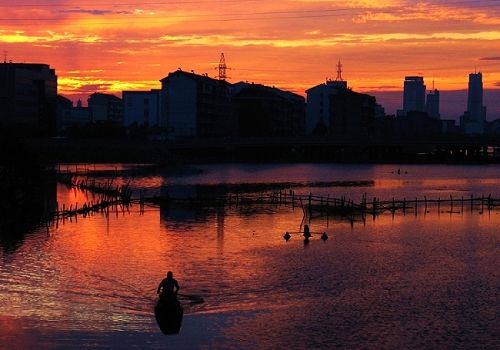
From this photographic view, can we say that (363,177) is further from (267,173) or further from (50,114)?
(50,114)

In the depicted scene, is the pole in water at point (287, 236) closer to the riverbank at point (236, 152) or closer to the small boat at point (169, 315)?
the small boat at point (169, 315)

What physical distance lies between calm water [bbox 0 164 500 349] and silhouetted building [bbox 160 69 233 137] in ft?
316

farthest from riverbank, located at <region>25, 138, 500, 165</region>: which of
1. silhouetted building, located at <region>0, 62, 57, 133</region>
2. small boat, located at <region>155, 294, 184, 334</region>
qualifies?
small boat, located at <region>155, 294, 184, 334</region>

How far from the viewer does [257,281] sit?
36938mm

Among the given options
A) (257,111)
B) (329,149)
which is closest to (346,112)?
(329,149)

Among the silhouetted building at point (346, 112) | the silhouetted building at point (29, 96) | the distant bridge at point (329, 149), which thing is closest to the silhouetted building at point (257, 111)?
the distant bridge at point (329, 149)

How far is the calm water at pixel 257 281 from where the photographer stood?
28.1 m

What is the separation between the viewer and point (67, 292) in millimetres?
33844

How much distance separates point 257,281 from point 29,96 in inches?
5073

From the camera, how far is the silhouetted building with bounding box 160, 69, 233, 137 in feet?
526

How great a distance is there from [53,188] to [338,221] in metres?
35.2

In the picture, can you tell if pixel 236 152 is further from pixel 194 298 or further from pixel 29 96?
pixel 194 298

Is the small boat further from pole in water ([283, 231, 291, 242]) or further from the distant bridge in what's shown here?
the distant bridge

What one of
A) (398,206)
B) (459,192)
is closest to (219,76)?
(459,192)
